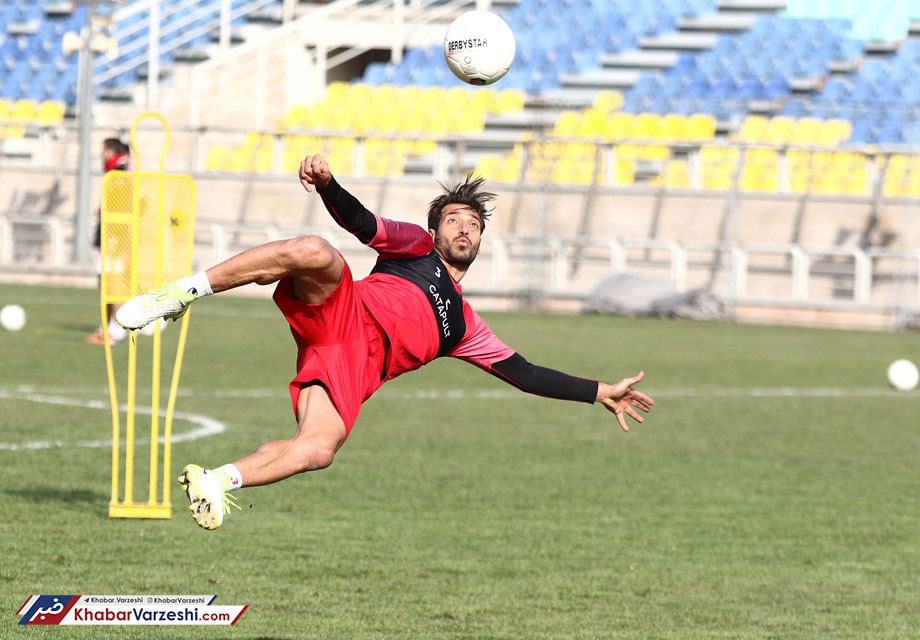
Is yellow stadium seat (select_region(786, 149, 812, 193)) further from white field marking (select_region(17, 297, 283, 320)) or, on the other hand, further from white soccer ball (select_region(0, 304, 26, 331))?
white soccer ball (select_region(0, 304, 26, 331))

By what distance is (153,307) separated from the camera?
18.6ft

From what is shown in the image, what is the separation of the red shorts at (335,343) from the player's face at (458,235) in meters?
0.62

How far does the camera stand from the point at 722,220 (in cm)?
2656

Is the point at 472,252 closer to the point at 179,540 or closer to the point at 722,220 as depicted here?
the point at 179,540

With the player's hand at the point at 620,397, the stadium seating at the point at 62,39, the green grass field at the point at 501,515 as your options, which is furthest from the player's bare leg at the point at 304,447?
the stadium seating at the point at 62,39

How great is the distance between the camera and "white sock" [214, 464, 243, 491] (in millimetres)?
5457

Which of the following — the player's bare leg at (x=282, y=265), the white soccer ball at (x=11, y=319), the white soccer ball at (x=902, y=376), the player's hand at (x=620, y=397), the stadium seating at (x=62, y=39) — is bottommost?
the white soccer ball at (x=11, y=319)

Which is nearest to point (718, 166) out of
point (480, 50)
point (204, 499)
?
point (480, 50)

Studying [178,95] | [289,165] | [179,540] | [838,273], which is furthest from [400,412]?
[178,95]

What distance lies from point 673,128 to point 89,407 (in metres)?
18.8

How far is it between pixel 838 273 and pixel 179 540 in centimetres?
1916

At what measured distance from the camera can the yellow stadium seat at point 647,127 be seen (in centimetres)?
2930

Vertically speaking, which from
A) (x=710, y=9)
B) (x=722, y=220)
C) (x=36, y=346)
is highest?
(x=710, y=9)

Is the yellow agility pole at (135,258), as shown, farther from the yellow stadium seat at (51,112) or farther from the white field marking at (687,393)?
the yellow stadium seat at (51,112)
